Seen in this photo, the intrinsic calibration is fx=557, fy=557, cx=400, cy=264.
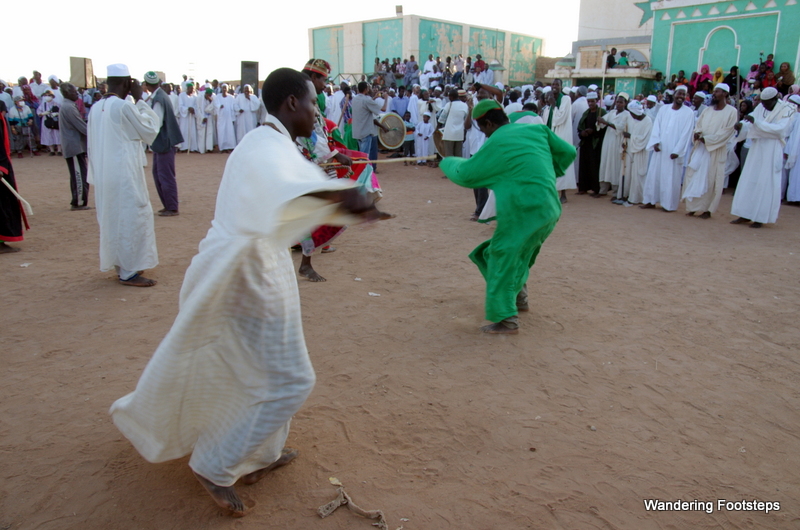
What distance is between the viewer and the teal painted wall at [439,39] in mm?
31609

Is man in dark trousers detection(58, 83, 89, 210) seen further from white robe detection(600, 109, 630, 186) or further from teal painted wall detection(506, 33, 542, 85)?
teal painted wall detection(506, 33, 542, 85)

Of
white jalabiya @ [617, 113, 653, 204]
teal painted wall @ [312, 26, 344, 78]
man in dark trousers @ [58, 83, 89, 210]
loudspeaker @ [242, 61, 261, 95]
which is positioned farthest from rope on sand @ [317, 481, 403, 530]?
teal painted wall @ [312, 26, 344, 78]

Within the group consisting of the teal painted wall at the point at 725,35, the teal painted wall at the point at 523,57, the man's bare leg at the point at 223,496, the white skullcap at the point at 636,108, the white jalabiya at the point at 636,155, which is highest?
the teal painted wall at the point at 523,57

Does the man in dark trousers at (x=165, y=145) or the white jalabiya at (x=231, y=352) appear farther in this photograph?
the man in dark trousers at (x=165, y=145)

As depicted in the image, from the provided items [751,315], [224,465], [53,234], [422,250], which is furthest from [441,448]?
[53,234]

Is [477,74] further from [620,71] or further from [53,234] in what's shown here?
[53,234]

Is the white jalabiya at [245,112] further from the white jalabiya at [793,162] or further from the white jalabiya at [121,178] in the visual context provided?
the white jalabiya at [793,162]

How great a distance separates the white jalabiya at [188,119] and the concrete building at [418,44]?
582 inches

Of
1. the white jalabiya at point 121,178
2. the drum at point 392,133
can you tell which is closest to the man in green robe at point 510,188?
the white jalabiya at point 121,178

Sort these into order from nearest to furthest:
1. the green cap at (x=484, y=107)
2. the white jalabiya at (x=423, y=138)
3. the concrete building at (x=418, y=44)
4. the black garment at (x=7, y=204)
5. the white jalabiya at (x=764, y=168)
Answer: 1. the green cap at (x=484, y=107)
2. the black garment at (x=7, y=204)
3. the white jalabiya at (x=764, y=168)
4. the white jalabiya at (x=423, y=138)
5. the concrete building at (x=418, y=44)

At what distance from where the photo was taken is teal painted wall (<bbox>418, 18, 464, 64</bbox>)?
3161 centimetres

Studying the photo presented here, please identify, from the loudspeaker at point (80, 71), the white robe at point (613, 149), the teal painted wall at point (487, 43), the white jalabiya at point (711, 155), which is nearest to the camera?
the white jalabiya at point (711, 155)

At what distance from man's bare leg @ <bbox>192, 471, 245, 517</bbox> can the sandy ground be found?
8 centimetres

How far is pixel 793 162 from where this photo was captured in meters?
10.1
